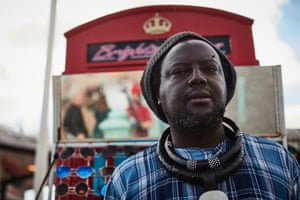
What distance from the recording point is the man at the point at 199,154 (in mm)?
1023

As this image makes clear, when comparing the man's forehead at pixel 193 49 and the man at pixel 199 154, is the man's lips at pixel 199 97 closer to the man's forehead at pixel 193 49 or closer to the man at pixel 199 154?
the man at pixel 199 154

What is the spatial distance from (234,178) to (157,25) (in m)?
2.59

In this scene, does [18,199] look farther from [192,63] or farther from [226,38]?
[192,63]

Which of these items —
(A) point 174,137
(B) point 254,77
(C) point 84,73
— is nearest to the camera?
(A) point 174,137

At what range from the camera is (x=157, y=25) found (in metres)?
3.39

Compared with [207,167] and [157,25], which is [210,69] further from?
[157,25]

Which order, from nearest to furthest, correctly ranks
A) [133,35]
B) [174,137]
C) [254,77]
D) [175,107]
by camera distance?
[175,107]
[174,137]
[254,77]
[133,35]

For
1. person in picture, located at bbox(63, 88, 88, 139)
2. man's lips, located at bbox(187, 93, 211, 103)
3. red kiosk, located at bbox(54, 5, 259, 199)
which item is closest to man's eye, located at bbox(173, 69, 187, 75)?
man's lips, located at bbox(187, 93, 211, 103)

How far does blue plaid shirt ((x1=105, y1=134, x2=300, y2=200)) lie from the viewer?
1023 millimetres

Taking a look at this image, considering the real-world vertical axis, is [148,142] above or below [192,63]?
below

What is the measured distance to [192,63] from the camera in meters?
1.11

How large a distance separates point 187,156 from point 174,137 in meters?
0.11

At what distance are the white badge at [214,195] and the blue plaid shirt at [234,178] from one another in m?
0.03

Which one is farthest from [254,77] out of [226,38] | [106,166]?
[106,166]
